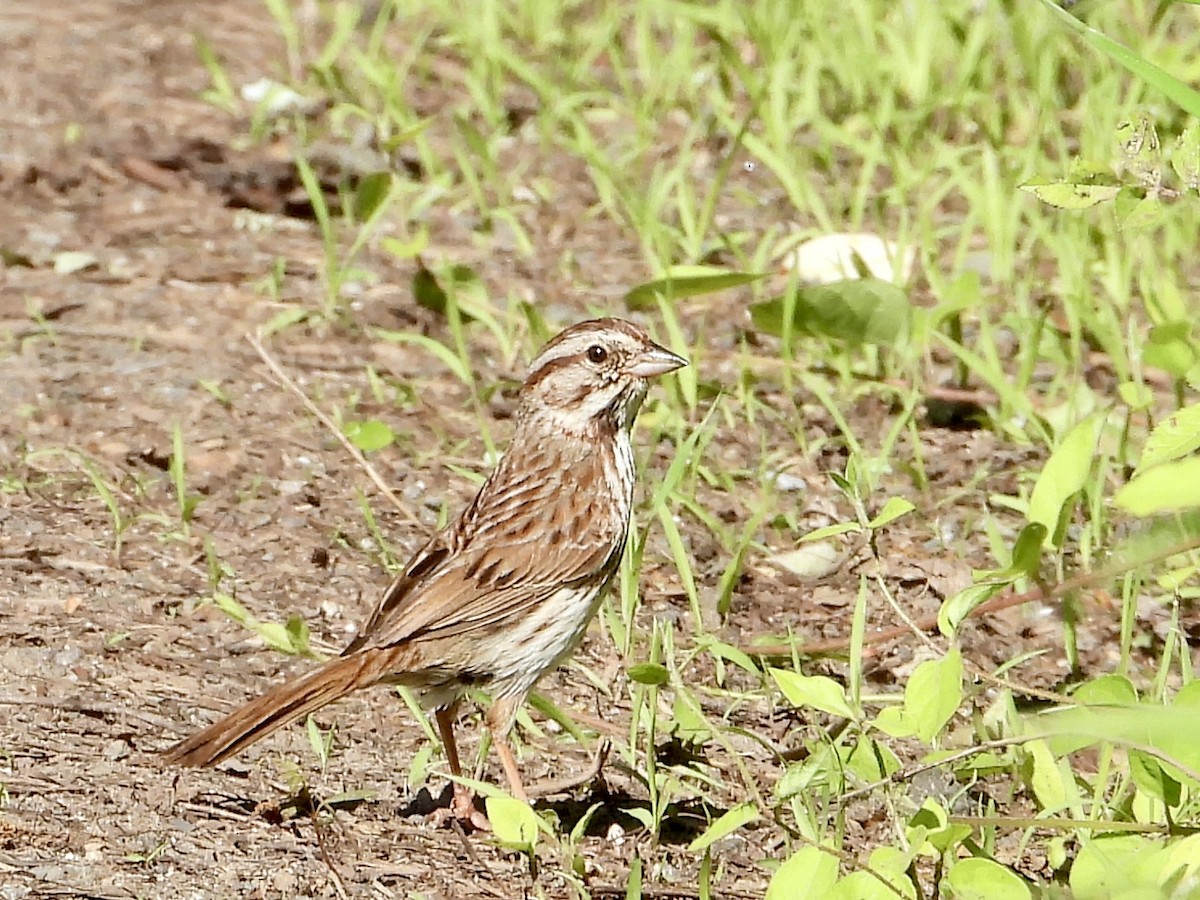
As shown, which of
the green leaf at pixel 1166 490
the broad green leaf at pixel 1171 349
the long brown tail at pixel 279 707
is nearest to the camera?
the green leaf at pixel 1166 490

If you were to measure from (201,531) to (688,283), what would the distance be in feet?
5.23

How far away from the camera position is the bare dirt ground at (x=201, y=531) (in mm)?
3719

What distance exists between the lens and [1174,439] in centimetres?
297

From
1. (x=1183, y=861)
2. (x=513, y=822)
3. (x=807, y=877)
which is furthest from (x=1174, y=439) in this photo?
(x=513, y=822)

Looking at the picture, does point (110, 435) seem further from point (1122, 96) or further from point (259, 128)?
point (1122, 96)

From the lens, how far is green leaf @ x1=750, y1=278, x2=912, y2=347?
221 inches

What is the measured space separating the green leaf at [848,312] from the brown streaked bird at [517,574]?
1.18m

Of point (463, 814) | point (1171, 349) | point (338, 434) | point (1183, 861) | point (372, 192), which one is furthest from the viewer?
point (372, 192)

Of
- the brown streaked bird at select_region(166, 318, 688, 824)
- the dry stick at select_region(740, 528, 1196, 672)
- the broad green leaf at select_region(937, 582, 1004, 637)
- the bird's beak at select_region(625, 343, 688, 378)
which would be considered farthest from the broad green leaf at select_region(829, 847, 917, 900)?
the bird's beak at select_region(625, 343, 688, 378)

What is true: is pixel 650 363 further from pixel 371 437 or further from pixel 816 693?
pixel 816 693

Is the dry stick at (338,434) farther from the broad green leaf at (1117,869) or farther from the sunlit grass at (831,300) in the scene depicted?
the broad green leaf at (1117,869)

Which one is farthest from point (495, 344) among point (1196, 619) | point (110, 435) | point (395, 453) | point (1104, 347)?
point (1196, 619)

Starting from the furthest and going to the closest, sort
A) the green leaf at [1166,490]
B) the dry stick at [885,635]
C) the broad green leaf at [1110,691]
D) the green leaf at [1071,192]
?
the dry stick at [885,635] → the green leaf at [1071,192] → the broad green leaf at [1110,691] → the green leaf at [1166,490]

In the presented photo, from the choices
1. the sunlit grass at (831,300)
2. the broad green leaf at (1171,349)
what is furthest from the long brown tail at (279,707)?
the broad green leaf at (1171,349)
